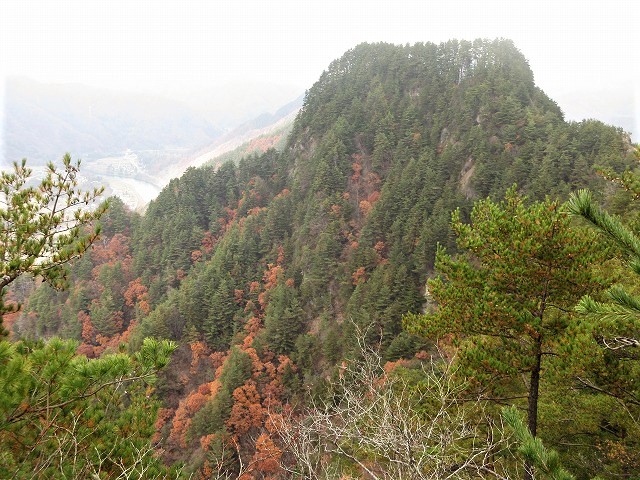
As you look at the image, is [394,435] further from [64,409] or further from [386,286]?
[386,286]

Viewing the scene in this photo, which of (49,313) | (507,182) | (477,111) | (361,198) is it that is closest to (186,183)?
(49,313)

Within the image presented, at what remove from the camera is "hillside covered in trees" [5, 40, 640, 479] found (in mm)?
7391

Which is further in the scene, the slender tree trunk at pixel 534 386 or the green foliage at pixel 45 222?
the slender tree trunk at pixel 534 386

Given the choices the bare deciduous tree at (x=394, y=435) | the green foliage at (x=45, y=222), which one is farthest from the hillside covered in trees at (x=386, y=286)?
the green foliage at (x=45, y=222)

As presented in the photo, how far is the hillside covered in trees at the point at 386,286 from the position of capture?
7.39 metres

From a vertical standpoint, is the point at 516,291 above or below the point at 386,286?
above

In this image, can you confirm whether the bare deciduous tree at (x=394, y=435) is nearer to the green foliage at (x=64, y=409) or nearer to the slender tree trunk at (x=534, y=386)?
the slender tree trunk at (x=534, y=386)

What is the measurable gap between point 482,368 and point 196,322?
149ft

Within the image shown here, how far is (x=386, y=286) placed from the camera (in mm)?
36219

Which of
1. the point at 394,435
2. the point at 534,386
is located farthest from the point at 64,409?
the point at 534,386

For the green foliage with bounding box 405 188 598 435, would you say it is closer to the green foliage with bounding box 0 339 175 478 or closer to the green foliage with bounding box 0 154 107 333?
the green foliage with bounding box 0 339 175 478

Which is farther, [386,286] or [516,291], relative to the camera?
[386,286]

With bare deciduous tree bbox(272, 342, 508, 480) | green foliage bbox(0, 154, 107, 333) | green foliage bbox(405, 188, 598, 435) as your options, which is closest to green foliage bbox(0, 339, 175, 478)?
green foliage bbox(0, 154, 107, 333)

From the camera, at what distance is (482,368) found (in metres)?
7.59
